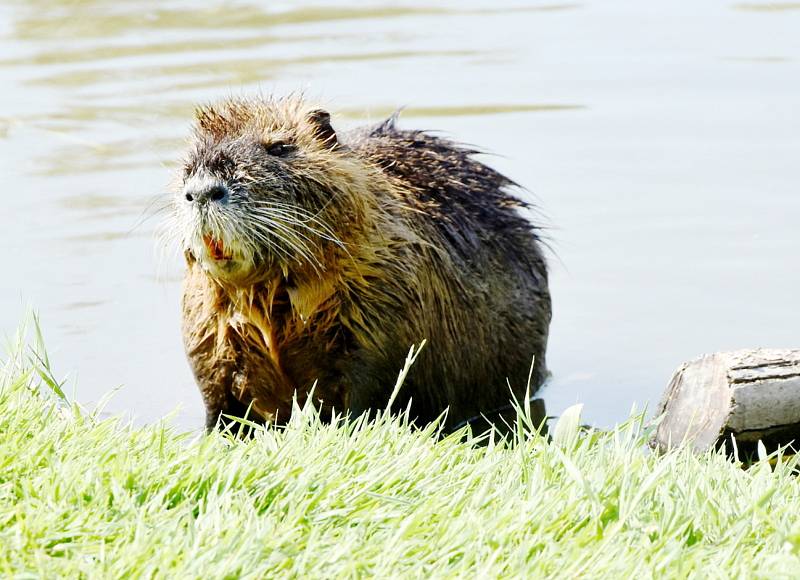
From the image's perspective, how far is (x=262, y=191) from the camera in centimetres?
452

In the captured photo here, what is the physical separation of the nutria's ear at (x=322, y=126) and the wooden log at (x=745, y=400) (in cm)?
132

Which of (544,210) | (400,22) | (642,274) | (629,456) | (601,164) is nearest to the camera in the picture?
(629,456)

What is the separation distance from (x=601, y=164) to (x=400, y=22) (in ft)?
13.2

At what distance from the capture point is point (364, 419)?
156 inches

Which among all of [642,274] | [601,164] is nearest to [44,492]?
[642,274]

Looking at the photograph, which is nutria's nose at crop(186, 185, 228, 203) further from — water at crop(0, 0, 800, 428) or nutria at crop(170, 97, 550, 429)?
water at crop(0, 0, 800, 428)

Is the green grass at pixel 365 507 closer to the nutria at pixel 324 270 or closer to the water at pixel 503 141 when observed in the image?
the water at pixel 503 141

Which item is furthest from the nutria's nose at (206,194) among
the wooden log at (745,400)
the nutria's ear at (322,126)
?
the wooden log at (745,400)

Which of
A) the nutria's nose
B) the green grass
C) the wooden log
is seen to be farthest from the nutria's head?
the wooden log

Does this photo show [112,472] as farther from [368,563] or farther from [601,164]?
[601,164]

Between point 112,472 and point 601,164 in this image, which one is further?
point 601,164

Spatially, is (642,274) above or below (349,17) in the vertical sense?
below

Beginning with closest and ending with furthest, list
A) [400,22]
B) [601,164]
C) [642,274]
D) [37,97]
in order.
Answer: [642,274], [601,164], [37,97], [400,22]

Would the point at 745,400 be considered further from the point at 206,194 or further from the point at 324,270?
the point at 206,194
